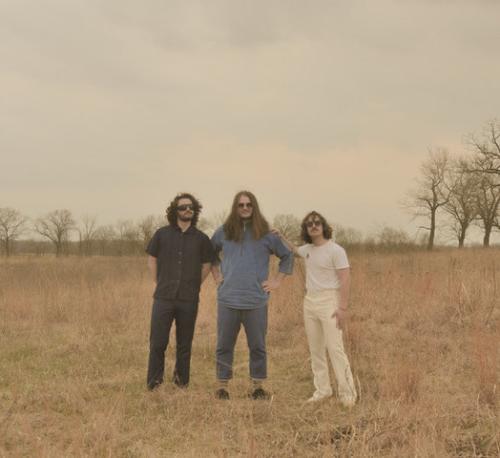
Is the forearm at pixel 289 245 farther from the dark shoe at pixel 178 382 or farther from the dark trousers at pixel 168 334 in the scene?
the dark shoe at pixel 178 382

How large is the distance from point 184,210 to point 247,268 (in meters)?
0.79

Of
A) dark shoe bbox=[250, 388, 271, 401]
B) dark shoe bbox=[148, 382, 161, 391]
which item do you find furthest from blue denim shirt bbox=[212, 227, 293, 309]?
dark shoe bbox=[148, 382, 161, 391]

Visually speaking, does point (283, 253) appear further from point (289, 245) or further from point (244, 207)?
point (244, 207)

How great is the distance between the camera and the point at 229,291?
4.65 metres

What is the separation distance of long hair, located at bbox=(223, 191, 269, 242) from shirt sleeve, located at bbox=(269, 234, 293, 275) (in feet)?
0.42

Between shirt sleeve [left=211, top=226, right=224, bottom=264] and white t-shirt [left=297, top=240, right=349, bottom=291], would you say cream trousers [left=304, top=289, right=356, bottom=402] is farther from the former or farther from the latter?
shirt sleeve [left=211, top=226, right=224, bottom=264]

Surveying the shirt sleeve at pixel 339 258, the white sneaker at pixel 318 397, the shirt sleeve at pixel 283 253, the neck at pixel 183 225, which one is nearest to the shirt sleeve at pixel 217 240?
the neck at pixel 183 225

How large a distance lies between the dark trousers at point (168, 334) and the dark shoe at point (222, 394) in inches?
15.9

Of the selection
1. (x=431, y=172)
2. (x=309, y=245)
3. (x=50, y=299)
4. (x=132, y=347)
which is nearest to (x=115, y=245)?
(x=431, y=172)

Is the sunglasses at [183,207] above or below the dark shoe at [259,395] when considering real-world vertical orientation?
above

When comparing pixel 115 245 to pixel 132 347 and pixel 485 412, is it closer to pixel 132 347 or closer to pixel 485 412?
pixel 132 347

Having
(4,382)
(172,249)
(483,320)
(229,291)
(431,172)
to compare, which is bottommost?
(4,382)

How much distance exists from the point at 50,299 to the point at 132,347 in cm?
327

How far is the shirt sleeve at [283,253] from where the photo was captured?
4.79 meters
